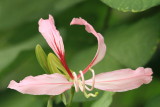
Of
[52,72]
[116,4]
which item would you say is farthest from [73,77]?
[116,4]

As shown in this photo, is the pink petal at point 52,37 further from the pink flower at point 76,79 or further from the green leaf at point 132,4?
the green leaf at point 132,4

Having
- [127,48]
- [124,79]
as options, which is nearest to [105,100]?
[124,79]

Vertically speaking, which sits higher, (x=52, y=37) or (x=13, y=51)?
(x=52, y=37)

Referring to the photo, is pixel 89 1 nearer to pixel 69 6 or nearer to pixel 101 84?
pixel 69 6

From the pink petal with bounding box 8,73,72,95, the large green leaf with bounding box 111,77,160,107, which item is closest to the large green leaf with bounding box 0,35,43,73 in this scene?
the large green leaf with bounding box 111,77,160,107

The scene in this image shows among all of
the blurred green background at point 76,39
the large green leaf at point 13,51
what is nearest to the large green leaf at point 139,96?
the blurred green background at point 76,39

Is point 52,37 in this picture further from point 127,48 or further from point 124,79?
point 127,48

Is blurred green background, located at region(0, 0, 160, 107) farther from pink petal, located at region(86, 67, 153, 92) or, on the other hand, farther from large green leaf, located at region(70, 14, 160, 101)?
pink petal, located at region(86, 67, 153, 92)
